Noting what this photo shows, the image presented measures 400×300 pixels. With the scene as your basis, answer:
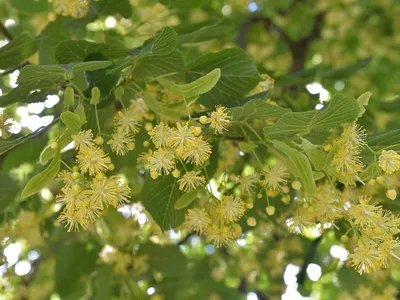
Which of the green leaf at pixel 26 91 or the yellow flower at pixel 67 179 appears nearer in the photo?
the yellow flower at pixel 67 179

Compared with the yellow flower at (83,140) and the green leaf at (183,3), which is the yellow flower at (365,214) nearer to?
the yellow flower at (83,140)

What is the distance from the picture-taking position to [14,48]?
1210 mm

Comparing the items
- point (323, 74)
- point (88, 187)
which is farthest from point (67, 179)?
point (323, 74)

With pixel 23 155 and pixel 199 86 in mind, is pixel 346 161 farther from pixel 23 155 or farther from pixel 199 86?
pixel 23 155

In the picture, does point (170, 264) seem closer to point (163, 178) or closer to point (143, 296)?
point (143, 296)

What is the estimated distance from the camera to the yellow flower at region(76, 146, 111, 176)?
95cm

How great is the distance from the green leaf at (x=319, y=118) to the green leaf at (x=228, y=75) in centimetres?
21

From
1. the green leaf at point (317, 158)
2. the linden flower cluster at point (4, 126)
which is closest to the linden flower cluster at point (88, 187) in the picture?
the linden flower cluster at point (4, 126)

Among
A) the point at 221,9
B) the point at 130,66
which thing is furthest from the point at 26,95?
the point at 221,9

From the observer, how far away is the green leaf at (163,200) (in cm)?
114

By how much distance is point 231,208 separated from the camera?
1.04 meters

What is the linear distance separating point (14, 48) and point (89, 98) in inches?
9.2

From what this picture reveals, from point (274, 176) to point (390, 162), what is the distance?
9.2 inches

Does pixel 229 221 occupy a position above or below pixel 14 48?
below
